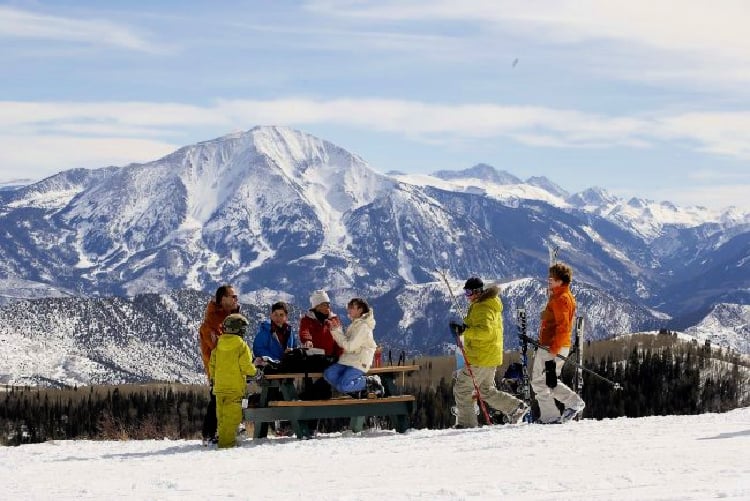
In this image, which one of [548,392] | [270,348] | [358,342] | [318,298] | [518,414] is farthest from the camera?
[270,348]

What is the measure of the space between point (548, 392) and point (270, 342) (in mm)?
4488

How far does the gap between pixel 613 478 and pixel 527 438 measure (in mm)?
4034

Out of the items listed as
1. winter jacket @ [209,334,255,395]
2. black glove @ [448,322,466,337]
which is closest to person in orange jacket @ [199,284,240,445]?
winter jacket @ [209,334,255,395]

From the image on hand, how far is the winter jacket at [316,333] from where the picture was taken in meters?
17.7

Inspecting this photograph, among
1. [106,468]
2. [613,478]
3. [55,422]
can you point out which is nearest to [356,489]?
[613,478]

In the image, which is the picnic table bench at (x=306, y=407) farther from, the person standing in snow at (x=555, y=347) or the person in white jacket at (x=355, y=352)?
the person standing in snow at (x=555, y=347)

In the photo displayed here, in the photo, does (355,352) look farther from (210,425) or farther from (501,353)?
(210,425)

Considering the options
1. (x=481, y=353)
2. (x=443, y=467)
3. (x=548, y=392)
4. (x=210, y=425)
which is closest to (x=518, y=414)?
(x=548, y=392)

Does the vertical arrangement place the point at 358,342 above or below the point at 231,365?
above

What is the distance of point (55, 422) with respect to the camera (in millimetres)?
44812

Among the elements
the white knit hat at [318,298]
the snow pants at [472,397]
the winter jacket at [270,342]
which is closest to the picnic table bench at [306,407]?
the winter jacket at [270,342]

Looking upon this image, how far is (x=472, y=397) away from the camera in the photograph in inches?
699

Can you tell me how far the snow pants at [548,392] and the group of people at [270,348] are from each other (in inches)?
98.5

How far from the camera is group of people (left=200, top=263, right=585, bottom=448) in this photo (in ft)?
54.3
